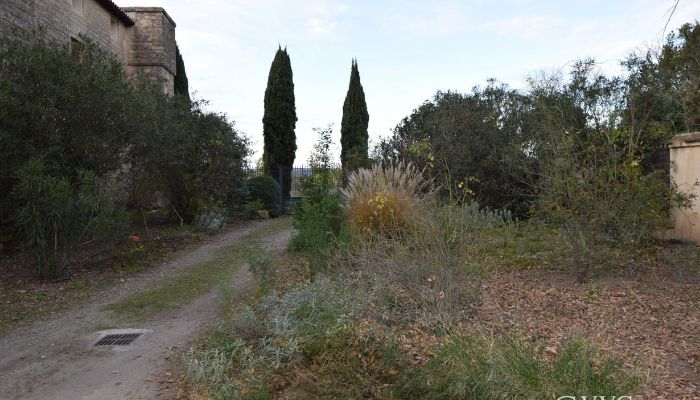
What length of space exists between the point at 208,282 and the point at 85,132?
3.10m

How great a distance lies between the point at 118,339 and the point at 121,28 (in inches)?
589

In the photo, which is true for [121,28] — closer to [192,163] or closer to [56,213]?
[192,163]

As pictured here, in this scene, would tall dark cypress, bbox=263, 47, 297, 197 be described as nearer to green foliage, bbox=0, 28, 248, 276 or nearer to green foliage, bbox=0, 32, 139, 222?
green foliage, bbox=0, 28, 248, 276

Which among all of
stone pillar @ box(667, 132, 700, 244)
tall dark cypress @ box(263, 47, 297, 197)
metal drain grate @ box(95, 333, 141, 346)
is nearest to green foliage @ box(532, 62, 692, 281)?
stone pillar @ box(667, 132, 700, 244)

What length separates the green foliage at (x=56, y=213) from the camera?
22.7 ft

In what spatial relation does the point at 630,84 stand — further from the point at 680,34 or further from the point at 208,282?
the point at 208,282

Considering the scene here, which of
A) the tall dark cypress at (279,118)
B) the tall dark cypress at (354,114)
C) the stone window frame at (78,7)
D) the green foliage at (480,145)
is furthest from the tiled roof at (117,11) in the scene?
the green foliage at (480,145)

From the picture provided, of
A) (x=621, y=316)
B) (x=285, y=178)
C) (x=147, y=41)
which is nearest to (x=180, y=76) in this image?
(x=147, y=41)

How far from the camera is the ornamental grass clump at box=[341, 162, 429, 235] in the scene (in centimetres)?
744

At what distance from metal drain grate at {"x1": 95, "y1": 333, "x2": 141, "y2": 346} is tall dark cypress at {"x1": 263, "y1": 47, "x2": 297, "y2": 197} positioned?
48.7ft

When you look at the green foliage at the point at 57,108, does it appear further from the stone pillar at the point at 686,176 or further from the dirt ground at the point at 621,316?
the stone pillar at the point at 686,176

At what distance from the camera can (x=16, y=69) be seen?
750 cm

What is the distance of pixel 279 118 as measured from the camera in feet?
66.1

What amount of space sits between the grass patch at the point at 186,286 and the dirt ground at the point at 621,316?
2689 millimetres
